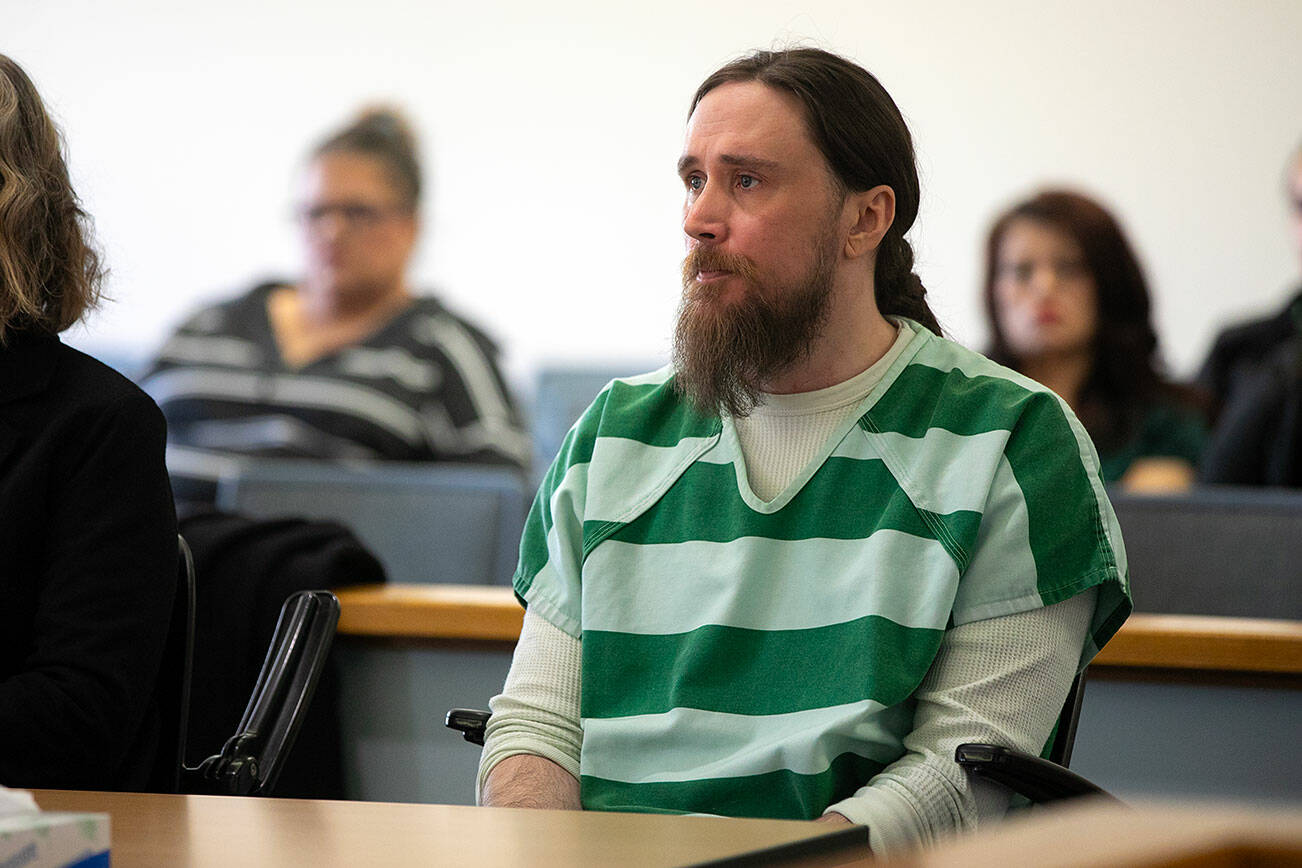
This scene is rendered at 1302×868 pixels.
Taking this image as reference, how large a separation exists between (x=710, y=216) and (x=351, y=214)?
295 centimetres

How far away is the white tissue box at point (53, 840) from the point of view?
765 mm

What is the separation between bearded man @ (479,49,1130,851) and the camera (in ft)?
4.43

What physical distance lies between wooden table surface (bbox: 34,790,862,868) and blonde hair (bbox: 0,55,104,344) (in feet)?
1.93

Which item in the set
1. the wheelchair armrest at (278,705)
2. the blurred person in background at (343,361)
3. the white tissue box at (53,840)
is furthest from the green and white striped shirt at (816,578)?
the blurred person in background at (343,361)

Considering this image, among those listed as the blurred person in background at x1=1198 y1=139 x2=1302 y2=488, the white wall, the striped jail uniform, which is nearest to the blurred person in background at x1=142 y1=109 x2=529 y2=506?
the striped jail uniform

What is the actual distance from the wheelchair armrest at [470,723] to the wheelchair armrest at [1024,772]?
0.48 metres

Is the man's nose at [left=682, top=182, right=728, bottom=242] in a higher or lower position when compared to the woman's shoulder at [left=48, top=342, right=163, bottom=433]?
higher

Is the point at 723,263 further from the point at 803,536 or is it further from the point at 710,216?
the point at 803,536

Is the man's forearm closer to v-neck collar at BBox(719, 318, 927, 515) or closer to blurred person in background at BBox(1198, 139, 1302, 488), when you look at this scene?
v-neck collar at BBox(719, 318, 927, 515)

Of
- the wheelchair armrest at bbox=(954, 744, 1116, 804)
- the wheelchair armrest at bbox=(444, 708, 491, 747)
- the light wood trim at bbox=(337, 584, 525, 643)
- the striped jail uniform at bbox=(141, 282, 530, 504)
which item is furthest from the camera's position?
the striped jail uniform at bbox=(141, 282, 530, 504)

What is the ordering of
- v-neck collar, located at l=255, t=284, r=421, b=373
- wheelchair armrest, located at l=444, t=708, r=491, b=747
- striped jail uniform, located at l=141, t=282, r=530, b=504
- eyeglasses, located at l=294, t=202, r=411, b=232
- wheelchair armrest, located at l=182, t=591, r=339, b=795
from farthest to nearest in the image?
eyeglasses, located at l=294, t=202, r=411, b=232 → v-neck collar, located at l=255, t=284, r=421, b=373 → striped jail uniform, located at l=141, t=282, r=530, b=504 → wheelchair armrest, located at l=444, t=708, r=491, b=747 → wheelchair armrest, located at l=182, t=591, r=339, b=795

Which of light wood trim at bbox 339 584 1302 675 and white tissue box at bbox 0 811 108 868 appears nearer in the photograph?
white tissue box at bbox 0 811 108 868

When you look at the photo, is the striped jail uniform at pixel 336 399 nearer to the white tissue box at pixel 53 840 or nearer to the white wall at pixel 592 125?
the white wall at pixel 592 125

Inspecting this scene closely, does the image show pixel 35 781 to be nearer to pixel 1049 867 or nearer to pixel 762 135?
pixel 762 135
